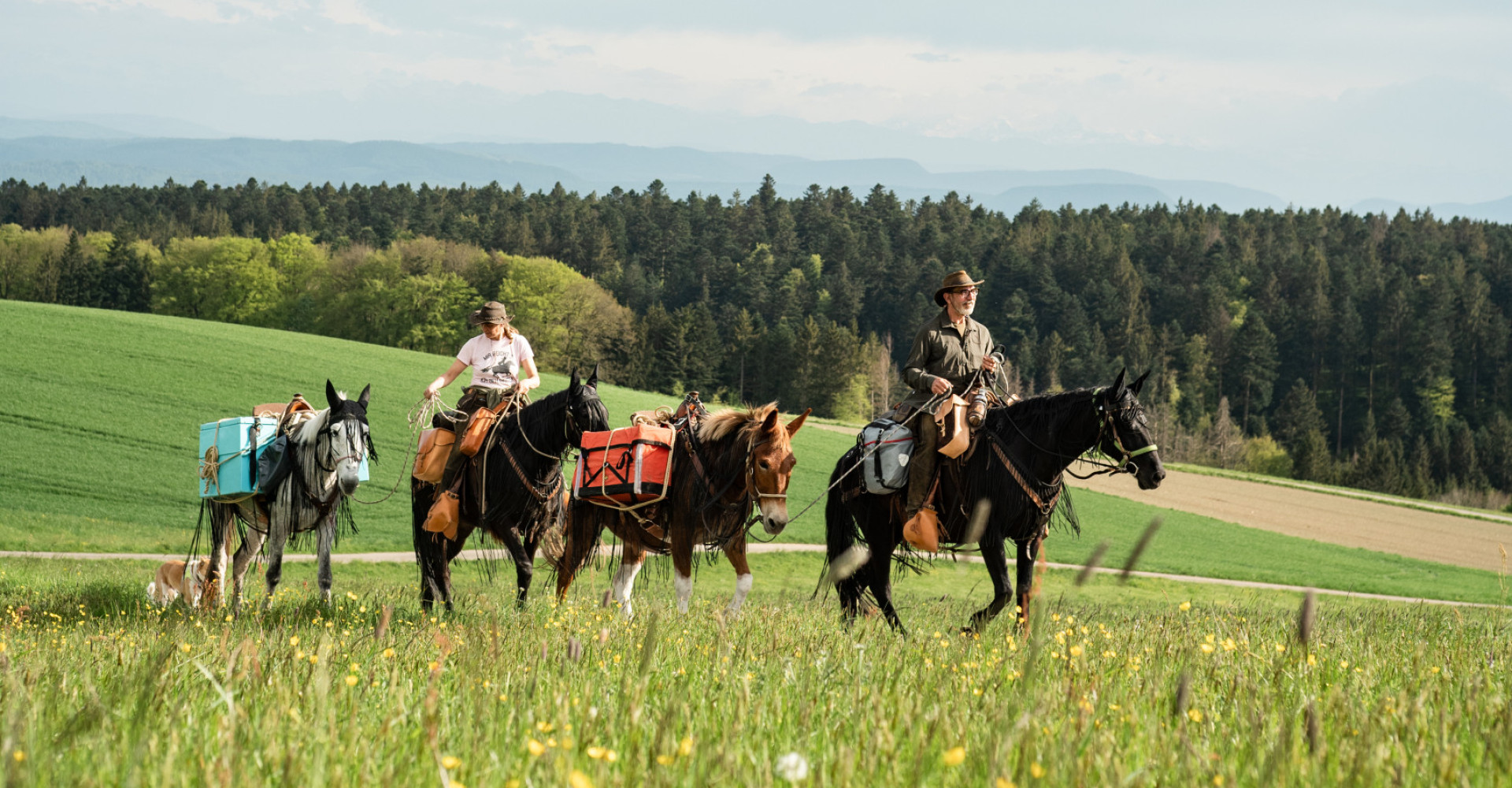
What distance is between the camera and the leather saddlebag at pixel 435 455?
11234mm

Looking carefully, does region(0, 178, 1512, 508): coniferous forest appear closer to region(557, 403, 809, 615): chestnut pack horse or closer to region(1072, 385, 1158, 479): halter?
region(557, 403, 809, 615): chestnut pack horse

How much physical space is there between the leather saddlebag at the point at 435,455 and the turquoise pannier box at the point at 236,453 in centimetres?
200

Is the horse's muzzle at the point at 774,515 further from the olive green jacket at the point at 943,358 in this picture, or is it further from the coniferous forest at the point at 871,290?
the coniferous forest at the point at 871,290

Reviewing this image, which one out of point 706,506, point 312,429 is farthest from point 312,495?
point 706,506

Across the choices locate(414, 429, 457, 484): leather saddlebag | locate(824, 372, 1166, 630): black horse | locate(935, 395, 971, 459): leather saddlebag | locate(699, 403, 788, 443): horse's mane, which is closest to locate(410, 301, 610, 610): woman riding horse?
locate(414, 429, 457, 484): leather saddlebag

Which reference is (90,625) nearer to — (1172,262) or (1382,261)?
(1172,262)

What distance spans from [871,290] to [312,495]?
461ft

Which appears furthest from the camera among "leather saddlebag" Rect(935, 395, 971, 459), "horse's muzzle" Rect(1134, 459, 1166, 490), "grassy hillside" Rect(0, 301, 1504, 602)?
"grassy hillside" Rect(0, 301, 1504, 602)

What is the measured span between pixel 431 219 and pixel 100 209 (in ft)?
143

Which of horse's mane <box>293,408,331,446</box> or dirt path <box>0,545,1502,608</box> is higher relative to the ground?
horse's mane <box>293,408,331,446</box>

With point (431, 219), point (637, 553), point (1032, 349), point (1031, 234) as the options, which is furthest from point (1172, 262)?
point (637, 553)

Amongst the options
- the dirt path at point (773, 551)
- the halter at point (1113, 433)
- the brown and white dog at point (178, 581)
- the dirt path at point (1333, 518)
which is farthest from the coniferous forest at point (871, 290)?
the halter at point (1113, 433)

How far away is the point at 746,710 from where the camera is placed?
2.91 m

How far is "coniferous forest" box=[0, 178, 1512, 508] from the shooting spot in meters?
99.2
